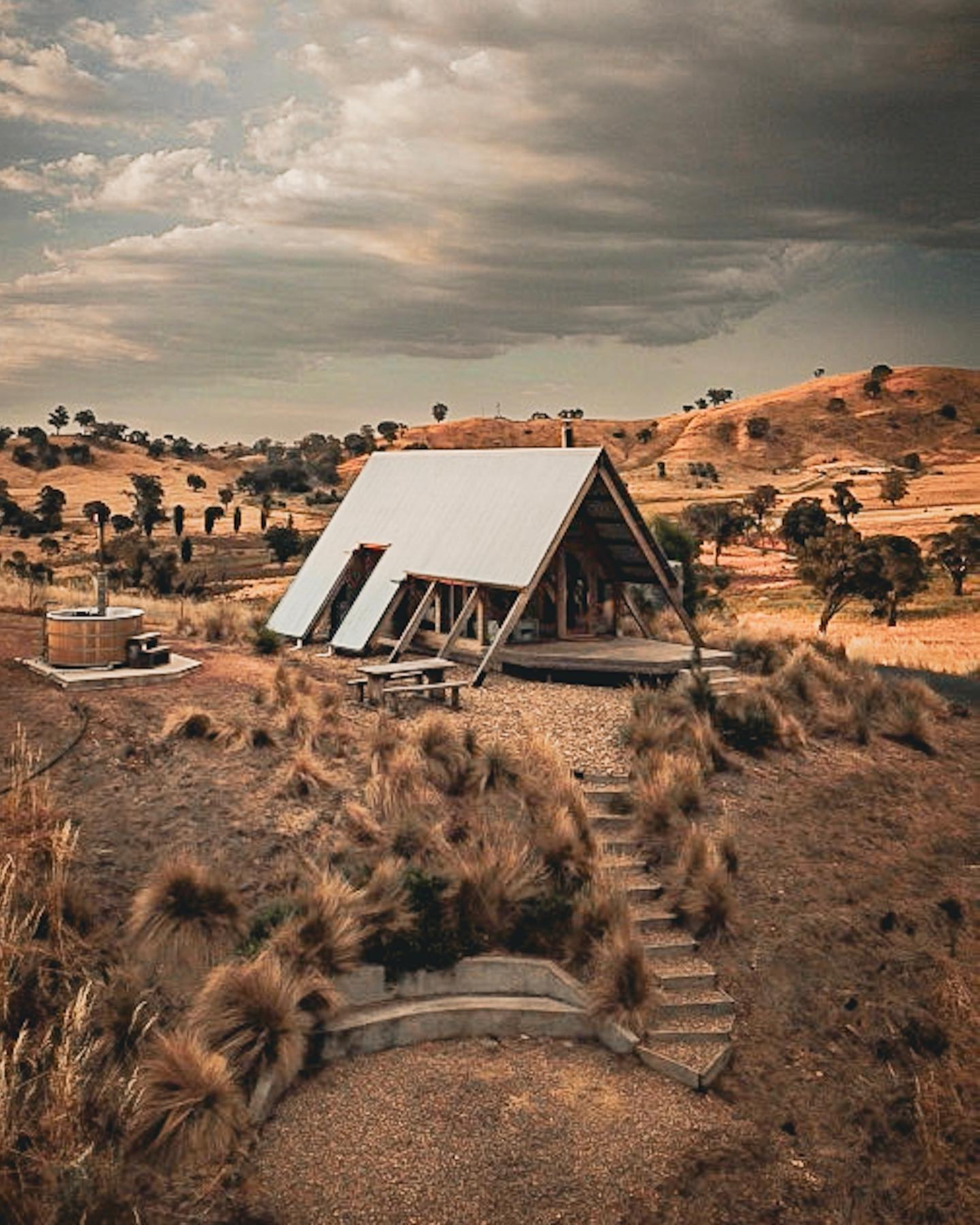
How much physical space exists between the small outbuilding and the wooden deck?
6 centimetres

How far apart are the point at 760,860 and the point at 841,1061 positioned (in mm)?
3491

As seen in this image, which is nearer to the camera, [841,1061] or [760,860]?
[841,1061]

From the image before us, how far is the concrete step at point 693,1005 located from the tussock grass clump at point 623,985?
0.22 meters

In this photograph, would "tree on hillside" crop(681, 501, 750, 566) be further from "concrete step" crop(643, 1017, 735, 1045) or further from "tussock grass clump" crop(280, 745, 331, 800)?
"concrete step" crop(643, 1017, 735, 1045)

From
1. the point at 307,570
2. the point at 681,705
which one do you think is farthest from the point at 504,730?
the point at 307,570

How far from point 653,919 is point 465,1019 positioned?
7.72 feet

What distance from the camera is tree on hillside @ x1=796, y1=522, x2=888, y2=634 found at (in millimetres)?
34656

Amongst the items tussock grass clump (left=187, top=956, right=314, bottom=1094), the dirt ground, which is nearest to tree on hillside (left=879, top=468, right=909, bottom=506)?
the dirt ground

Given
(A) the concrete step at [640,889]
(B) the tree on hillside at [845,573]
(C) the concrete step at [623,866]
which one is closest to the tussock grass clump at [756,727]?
(C) the concrete step at [623,866]

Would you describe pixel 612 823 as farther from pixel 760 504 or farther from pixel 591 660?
pixel 760 504

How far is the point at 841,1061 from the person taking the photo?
30.8 ft

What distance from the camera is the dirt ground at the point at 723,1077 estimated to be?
7625 mm

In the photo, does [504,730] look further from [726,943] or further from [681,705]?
[726,943]

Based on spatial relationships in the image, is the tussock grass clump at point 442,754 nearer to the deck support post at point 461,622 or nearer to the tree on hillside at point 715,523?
the deck support post at point 461,622
